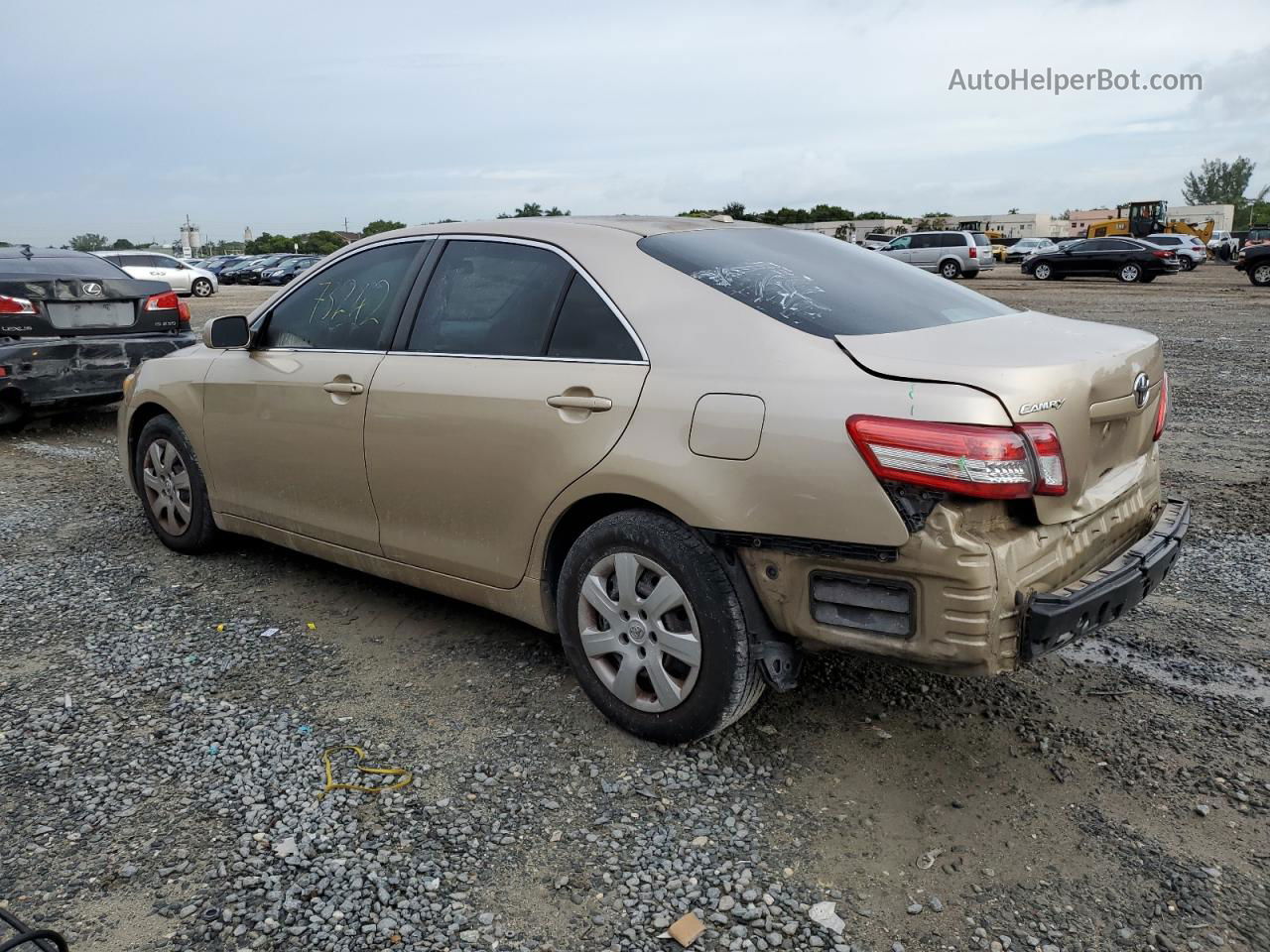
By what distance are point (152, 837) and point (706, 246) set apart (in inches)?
97.6

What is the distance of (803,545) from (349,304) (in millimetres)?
2361

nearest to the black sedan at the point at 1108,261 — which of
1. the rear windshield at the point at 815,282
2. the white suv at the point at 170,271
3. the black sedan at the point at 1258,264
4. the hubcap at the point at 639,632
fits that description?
the black sedan at the point at 1258,264

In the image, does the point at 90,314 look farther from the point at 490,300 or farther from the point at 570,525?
the point at 570,525

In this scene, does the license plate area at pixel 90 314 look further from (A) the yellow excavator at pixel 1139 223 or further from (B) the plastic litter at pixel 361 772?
(A) the yellow excavator at pixel 1139 223

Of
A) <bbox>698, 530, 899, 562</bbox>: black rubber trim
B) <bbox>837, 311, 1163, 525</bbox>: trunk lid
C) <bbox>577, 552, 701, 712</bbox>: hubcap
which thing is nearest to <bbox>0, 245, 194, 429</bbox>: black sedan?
<bbox>577, 552, 701, 712</bbox>: hubcap

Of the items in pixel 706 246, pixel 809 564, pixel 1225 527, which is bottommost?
pixel 1225 527

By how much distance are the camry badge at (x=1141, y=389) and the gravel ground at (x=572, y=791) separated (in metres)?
1.07

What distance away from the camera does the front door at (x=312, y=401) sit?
3.96 meters

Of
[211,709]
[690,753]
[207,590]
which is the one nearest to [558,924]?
[690,753]

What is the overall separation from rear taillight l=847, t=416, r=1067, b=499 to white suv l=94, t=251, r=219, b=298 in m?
29.9

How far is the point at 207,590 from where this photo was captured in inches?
184

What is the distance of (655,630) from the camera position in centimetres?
306

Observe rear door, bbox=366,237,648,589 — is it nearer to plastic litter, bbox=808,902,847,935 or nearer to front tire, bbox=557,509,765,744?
front tire, bbox=557,509,765,744

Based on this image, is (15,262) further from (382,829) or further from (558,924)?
(558,924)
